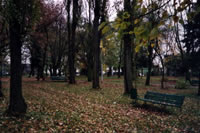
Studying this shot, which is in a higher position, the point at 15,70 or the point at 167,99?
the point at 15,70

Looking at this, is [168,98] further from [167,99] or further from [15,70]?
[15,70]

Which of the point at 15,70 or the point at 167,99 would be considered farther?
the point at 167,99

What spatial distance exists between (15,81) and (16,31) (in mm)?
1890

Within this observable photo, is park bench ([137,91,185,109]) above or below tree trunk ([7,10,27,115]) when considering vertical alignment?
below

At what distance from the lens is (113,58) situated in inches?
1699

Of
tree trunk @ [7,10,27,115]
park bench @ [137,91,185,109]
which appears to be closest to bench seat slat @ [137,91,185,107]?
park bench @ [137,91,185,109]

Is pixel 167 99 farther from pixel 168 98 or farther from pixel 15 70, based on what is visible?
pixel 15 70

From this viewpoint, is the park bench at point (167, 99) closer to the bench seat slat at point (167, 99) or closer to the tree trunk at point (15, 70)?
the bench seat slat at point (167, 99)

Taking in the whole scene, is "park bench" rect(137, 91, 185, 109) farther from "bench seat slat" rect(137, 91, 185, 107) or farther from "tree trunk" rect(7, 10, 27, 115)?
"tree trunk" rect(7, 10, 27, 115)

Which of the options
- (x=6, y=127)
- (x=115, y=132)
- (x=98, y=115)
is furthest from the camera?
(x=98, y=115)

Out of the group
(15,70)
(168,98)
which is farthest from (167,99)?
(15,70)

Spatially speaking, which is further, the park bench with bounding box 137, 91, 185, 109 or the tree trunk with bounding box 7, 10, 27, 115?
the park bench with bounding box 137, 91, 185, 109

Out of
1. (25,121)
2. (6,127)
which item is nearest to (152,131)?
(25,121)

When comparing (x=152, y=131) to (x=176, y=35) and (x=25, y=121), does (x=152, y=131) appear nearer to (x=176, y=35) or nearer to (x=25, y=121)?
(x=25, y=121)
